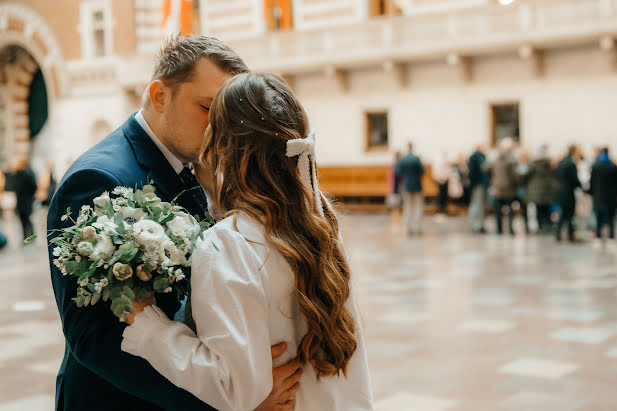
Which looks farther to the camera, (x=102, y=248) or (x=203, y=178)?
(x=203, y=178)

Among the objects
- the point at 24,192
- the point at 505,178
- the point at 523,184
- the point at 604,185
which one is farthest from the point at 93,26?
the point at 604,185

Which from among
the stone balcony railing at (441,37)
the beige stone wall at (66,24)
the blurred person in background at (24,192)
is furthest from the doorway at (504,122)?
the beige stone wall at (66,24)

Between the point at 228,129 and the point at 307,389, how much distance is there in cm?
66

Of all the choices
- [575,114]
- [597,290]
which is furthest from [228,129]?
[575,114]

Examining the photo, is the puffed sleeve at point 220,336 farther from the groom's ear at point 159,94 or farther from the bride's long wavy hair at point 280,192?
the groom's ear at point 159,94

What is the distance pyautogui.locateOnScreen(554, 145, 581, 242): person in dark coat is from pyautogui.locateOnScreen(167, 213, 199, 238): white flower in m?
12.3

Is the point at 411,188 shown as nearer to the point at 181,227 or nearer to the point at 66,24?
the point at 181,227

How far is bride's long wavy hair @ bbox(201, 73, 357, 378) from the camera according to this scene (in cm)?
183

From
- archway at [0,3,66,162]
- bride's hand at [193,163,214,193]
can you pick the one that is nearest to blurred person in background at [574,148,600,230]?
bride's hand at [193,163,214,193]

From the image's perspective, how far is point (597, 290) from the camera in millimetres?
8680

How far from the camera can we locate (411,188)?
15.1 meters

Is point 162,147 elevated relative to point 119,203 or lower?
elevated

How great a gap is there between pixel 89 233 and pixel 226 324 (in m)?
0.36

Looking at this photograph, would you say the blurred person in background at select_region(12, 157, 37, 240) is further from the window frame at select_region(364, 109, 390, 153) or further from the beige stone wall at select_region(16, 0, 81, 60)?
the beige stone wall at select_region(16, 0, 81, 60)
